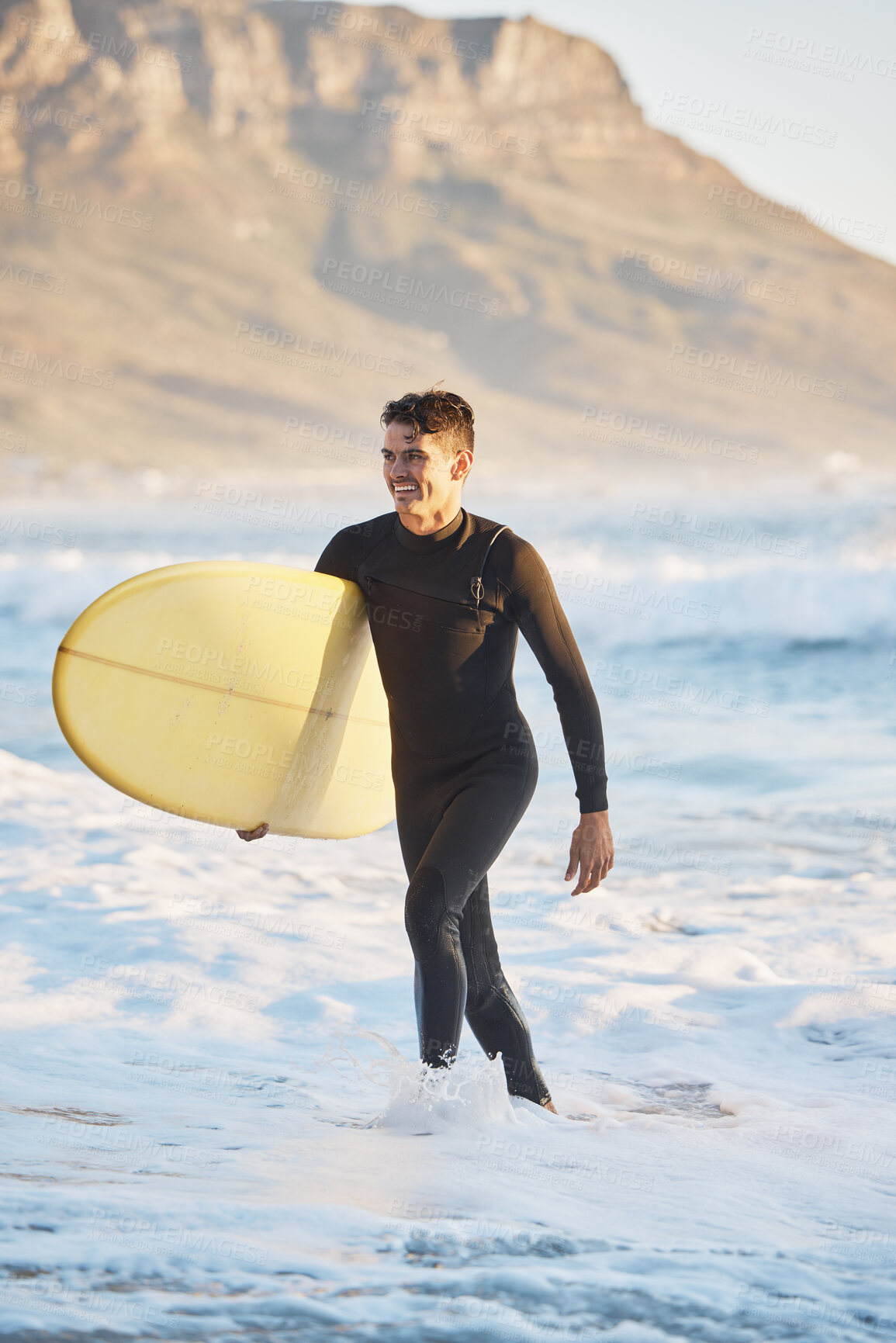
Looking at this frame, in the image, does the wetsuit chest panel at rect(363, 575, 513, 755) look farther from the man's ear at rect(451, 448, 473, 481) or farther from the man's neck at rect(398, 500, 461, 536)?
the man's ear at rect(451, 448, 473, 481)

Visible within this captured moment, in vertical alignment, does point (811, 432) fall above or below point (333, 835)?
above

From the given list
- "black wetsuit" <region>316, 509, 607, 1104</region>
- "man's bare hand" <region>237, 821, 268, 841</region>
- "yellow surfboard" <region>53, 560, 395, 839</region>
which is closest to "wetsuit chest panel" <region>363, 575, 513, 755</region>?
A: "black wetsuit" <region>316, 509, 607, 1104</region>

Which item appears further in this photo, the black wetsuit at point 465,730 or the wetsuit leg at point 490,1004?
the wetsuit leg at point 490,1004

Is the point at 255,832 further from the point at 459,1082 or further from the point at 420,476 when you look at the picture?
the point at 420,476

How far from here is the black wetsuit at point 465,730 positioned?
2.37 metres

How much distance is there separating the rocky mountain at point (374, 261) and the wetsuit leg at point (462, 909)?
104 m

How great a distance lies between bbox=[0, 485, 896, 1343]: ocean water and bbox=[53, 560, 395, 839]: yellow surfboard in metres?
0.66

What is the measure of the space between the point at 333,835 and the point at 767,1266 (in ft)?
4.63

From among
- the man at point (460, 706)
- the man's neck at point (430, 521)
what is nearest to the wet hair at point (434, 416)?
the man at point (460, 706)

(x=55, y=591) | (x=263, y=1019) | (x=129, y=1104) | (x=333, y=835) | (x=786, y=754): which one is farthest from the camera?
(x=55, y=591)

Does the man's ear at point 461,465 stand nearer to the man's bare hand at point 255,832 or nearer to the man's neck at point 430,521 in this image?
the man's neck at point 430,521

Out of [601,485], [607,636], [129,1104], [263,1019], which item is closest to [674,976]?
[263,1019]

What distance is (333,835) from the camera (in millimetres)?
3055

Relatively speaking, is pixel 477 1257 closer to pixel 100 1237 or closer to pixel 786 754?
pixel 100 1237
